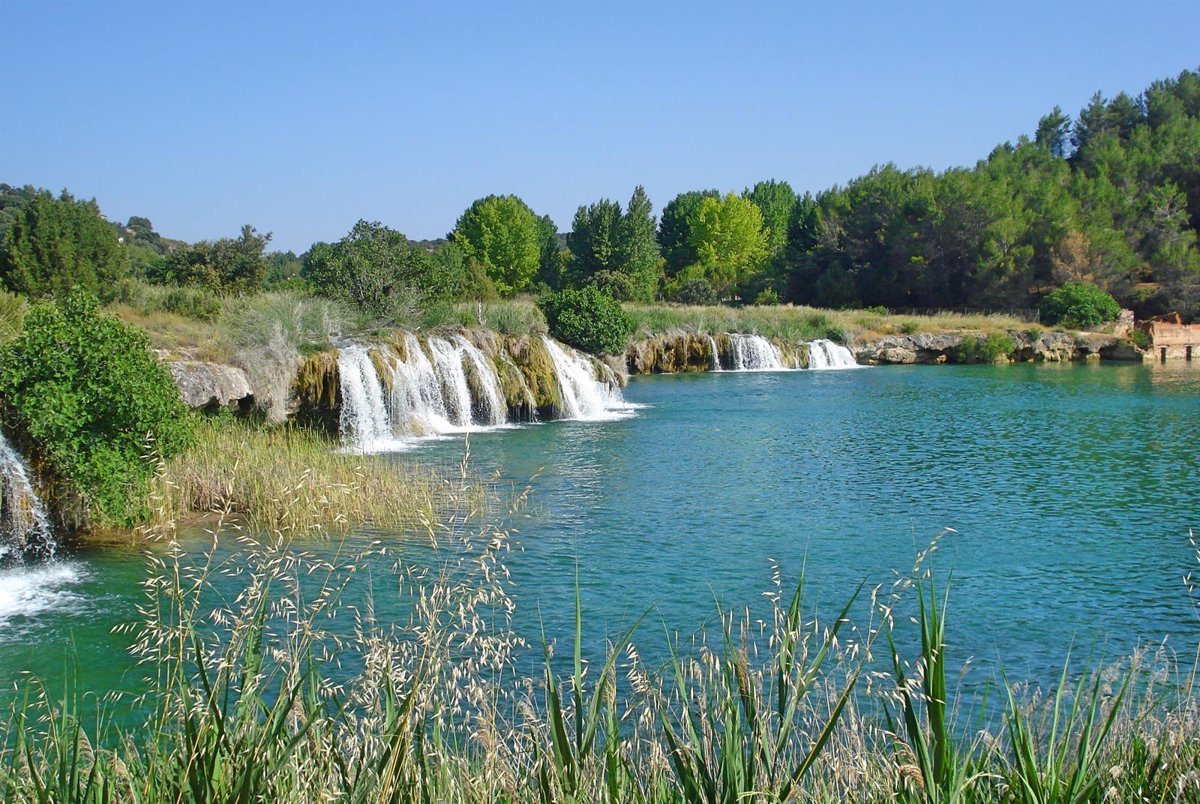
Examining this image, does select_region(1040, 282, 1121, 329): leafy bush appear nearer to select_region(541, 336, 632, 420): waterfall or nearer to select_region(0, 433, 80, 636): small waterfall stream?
select_region(541, 336, 632, 420): waterfall

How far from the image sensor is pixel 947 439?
23969 mm

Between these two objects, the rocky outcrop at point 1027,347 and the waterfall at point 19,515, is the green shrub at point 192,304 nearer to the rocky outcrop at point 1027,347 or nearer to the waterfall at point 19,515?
the waterfall at point 19,515

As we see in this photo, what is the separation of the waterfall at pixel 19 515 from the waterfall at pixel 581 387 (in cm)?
1692

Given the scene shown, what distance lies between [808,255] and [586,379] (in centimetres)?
5198

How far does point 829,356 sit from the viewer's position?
52.4 m

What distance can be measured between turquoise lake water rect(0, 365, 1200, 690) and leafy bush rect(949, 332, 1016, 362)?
26580 mm

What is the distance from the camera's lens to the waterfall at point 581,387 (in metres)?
28.4

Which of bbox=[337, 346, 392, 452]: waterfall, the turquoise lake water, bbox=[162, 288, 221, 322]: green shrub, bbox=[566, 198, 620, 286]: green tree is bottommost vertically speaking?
the turquoise lake water

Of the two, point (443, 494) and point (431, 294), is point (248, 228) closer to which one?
point (431, 294)

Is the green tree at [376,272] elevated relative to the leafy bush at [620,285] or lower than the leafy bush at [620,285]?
lower

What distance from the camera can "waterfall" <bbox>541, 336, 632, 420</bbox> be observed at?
93.2ft

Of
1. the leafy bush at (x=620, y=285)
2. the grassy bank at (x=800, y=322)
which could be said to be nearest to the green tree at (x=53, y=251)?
the grassy bank at (x=800, y=322)

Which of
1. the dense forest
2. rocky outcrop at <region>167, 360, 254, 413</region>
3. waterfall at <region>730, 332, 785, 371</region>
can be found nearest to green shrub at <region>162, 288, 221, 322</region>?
rocky outcrop at <region>167, 360, 254, 413</region>

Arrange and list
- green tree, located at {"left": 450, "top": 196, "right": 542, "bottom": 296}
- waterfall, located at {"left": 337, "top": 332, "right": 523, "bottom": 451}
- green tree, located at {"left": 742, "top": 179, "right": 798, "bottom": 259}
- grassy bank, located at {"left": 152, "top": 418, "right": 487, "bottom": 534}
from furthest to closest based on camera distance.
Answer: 1. green tree, located at {"left": 742, "top": 179, "right": 798, "bottom": 259}
2. green tree, located at {"left": 450, "top": 196, "right": 542, "bottom": 296}
3. waterfall, located at {"left": 337, "top": 332, "right": 523, "bottom": 451}
4. grassy bank, located at {"left": 152, "top": 418, "right": 487, "bottom": 534}
